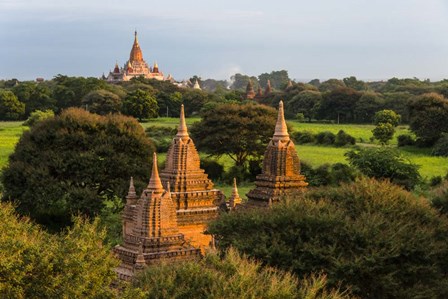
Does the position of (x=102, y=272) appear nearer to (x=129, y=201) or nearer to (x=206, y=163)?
(x=129, y=201)

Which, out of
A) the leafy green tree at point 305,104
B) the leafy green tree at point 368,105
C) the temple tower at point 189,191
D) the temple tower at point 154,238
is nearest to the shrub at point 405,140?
the leafy green tree at point 368,105

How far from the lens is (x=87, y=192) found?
35.2 m

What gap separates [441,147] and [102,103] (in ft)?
143

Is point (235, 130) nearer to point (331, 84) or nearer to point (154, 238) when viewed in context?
point (154, 238)

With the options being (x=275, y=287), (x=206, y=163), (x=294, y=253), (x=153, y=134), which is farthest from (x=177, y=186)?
(x=153, y=134)

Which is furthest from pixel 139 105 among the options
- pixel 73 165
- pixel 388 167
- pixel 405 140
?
pixel 73 165

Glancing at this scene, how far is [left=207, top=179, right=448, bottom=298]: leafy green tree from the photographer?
19.1m

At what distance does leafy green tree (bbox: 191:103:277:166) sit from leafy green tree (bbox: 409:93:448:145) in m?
15.7

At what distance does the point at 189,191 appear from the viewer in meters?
25.4

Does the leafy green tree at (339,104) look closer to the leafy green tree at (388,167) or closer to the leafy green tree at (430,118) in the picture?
the leafy green tree at (430,118)

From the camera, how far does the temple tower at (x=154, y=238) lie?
790 inches

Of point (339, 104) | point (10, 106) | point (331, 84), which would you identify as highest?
point (331, 84)

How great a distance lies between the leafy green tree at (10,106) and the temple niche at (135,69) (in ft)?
245

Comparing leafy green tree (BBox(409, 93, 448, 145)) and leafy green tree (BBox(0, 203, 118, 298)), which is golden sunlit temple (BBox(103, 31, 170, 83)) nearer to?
leafy green tree (BBox(409, 93, 448, 145))
